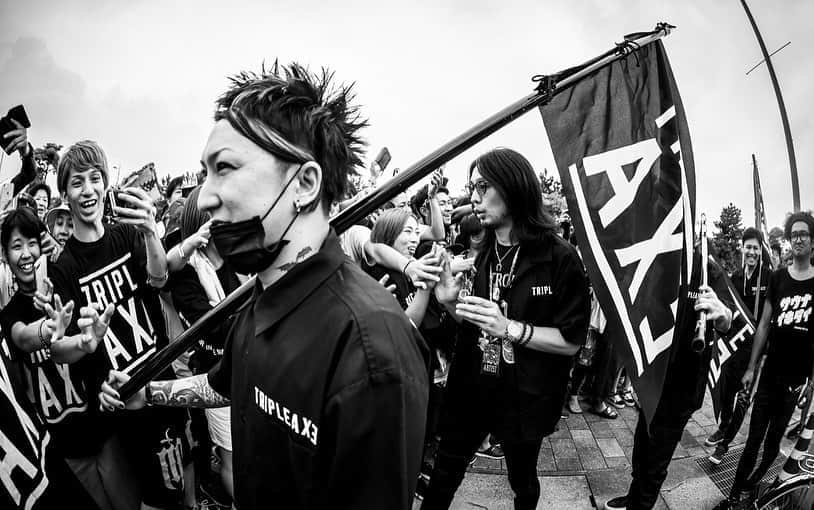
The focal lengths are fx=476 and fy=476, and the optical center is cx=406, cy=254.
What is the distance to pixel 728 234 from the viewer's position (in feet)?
52.0

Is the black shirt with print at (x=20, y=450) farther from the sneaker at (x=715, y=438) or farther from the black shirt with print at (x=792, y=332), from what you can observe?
the sneaker at (x=715, y=438)

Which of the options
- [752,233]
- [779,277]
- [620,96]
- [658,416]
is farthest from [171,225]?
[752,233]

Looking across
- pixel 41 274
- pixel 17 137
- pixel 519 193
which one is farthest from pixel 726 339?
pixel 17 137

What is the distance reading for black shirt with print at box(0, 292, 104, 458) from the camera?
2.54m

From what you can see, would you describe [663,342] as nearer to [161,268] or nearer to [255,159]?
[255,159]

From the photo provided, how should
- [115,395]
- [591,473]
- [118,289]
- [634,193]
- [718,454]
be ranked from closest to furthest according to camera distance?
[115,395], [634,193], [118,289], [591,473], [718,454]

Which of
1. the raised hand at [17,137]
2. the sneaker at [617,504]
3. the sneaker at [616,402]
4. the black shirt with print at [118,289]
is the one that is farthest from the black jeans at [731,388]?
the raised hand at [17,137]

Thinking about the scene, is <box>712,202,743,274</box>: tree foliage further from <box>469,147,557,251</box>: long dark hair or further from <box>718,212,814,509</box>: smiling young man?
<box>469,147,557,251</box>: long dark hair

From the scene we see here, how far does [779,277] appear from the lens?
414 centimetres

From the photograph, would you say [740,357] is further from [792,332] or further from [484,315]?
[484,315]

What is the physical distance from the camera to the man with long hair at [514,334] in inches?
104

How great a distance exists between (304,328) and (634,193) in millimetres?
1907

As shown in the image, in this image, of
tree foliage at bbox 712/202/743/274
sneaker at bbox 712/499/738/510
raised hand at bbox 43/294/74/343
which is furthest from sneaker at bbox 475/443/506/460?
tree foliage at bbox 712/202/743/274

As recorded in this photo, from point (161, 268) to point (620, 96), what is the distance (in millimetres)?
2766
